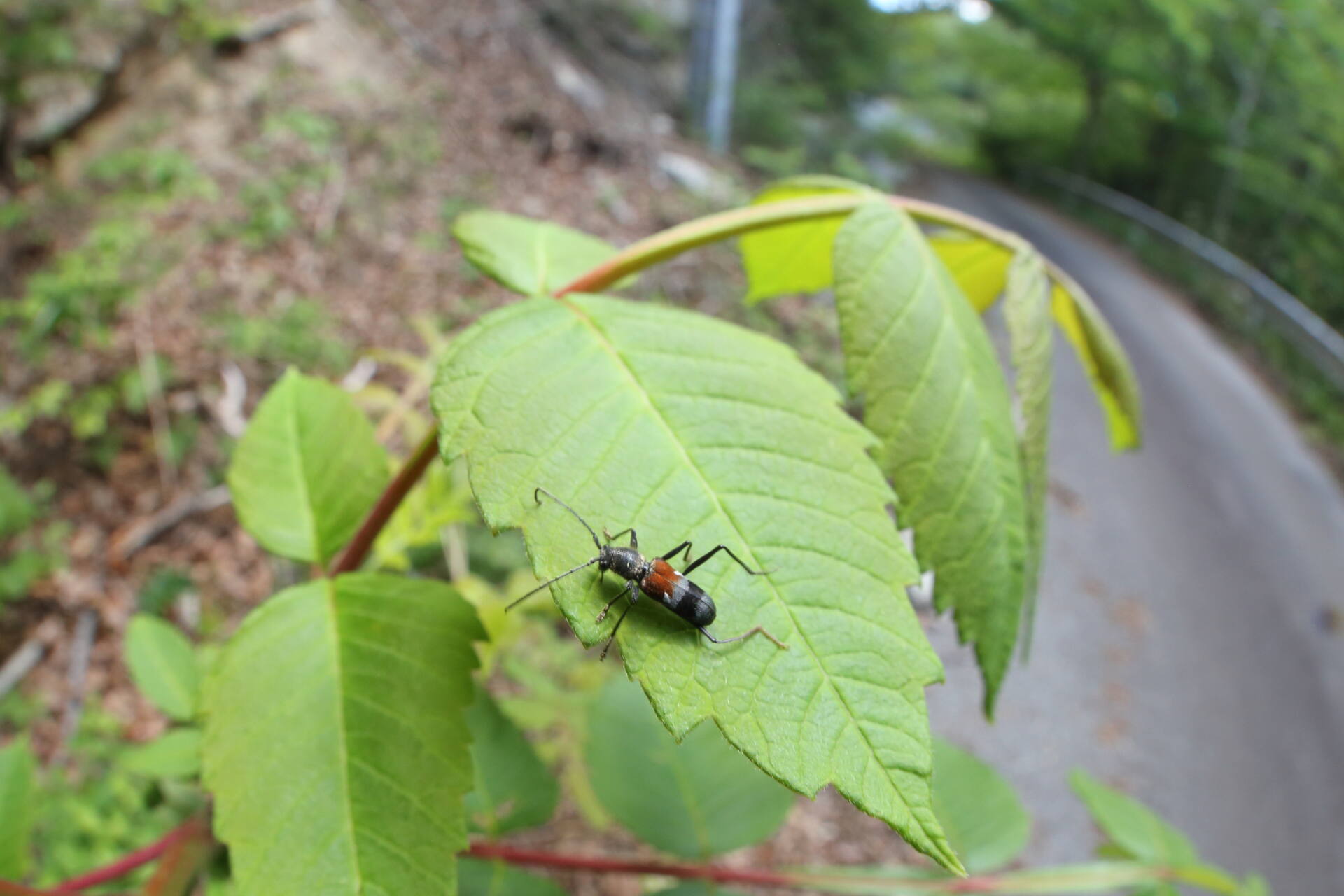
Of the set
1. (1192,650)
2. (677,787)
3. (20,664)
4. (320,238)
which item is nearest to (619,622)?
(677,787)

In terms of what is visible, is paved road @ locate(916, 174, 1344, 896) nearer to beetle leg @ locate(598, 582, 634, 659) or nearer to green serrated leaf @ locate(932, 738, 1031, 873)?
green serrated leaf @ locate(932, 738, 1031, 873)

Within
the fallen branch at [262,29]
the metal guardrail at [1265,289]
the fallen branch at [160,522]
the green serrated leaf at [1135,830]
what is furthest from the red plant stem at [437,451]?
the metal guardrail at [1265,289]

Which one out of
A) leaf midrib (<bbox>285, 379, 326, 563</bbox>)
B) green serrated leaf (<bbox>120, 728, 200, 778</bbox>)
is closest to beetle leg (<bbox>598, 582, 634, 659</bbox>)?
leaf midrib (<bbox>285, 379, 326, 563</bbox>)

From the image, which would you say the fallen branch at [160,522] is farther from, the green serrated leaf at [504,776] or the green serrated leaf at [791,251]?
the green serrated leaf at [791,251]

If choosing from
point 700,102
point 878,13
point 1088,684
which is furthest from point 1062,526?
point 878,13

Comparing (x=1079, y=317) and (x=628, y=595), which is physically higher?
(x=1079, y=317)

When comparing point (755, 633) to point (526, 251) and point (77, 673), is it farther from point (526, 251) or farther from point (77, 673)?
point (77, 673)
